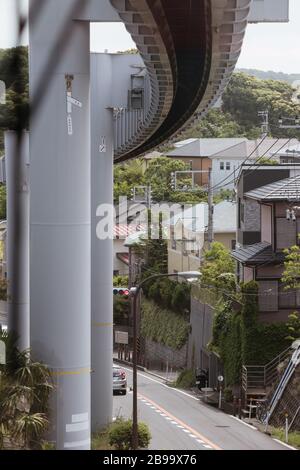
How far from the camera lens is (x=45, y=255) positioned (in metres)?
13.1

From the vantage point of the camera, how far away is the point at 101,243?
21.7 m

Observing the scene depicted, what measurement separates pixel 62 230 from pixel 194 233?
3465 cm

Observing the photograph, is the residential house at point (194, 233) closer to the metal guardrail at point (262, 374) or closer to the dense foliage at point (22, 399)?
the metal guardrail at point (262, 374)

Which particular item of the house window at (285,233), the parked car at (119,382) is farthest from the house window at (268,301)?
the parked car at (119,382)

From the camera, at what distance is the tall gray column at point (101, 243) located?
20.8 m

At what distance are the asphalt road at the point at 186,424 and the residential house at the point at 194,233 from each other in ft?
31.9

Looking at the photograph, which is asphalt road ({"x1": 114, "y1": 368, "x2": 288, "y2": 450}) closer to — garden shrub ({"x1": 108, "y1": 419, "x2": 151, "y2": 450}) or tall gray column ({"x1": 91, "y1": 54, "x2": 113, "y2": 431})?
tall gray column ({"x1": 91, "y1": 54, "x2": 113, "y2": 431})

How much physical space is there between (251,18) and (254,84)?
89615mm

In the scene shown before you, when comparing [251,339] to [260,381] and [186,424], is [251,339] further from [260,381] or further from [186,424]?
[186,424]

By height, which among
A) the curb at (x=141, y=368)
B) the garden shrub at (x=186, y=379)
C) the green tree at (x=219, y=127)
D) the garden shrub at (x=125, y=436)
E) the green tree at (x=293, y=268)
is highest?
the green tree at (x=219, y=127)

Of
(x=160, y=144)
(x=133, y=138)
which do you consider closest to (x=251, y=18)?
(x=133, y=138)

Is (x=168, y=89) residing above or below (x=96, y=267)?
above

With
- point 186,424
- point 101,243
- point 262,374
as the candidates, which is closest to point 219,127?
point 262,374
